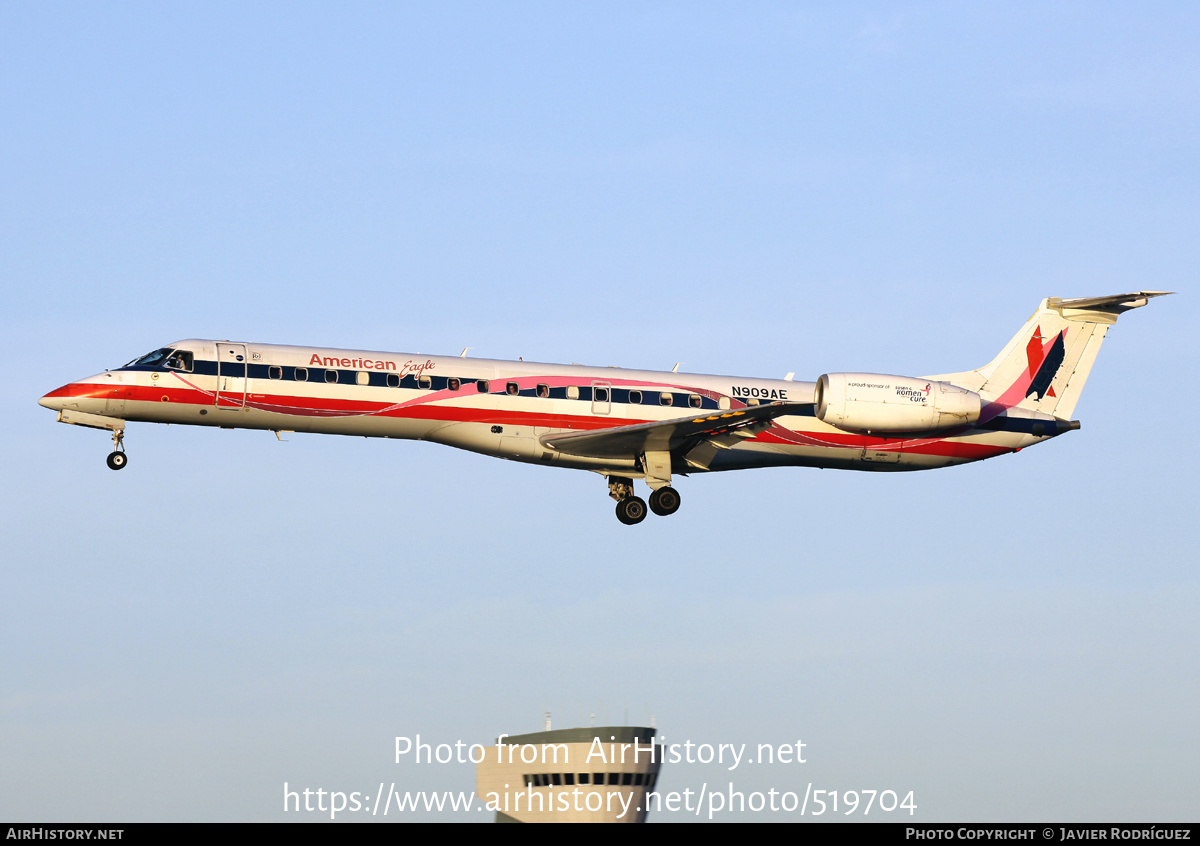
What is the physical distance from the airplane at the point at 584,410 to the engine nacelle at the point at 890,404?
4 cm

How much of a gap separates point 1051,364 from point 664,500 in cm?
1159

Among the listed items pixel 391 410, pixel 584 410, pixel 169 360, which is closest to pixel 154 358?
pixel 169 360

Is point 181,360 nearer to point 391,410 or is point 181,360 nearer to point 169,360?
point 169,360

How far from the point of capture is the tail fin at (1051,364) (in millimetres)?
37875

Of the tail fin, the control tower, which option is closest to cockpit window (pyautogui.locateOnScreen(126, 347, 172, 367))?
the tail fin

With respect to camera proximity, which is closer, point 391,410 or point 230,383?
point 230,383

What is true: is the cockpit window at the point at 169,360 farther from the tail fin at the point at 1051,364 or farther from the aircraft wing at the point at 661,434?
the tail fin at the point at 1051,364

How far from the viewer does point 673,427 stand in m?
33.0

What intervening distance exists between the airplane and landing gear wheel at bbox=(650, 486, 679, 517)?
0.03 metres

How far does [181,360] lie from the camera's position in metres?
32.8

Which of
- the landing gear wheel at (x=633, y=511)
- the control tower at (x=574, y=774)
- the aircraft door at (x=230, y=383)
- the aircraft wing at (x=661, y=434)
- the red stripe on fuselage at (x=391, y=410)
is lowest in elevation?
the control tower at (x=574, y=774)

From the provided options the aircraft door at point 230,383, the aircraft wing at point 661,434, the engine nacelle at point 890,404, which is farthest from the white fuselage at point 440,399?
the engine nacelle at point 890,404
